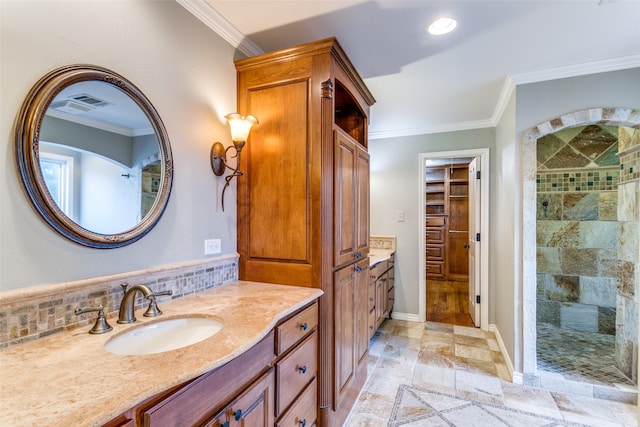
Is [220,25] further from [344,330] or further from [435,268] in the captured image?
[435,268]

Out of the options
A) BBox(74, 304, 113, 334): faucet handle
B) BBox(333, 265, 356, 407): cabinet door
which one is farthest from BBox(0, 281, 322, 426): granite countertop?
BBox(333, 265, 356, 407): cabinet door

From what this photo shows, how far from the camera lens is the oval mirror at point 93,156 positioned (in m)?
1.00

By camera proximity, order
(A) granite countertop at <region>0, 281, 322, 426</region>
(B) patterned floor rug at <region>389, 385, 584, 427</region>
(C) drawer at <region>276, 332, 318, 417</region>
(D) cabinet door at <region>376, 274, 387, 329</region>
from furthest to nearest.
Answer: (D) cabinet door at <region>376, 274, 387, 329</region>
(B) patterned floor rug at <region>389, 385, 584, 427</region>
(C) drawer at <region>276, 332, 318, 417</region>
(A) granite countertop at <region>0, 281, 322, 426</region>

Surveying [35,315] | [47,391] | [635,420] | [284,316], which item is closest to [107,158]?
[35,315]

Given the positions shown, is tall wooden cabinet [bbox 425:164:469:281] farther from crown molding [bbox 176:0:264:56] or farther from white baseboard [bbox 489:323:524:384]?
crown molding [bbox 176:0:264:56]

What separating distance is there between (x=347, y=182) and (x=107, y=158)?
129 cm

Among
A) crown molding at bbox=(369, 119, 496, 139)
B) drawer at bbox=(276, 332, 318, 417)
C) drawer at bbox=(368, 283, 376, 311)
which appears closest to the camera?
drawer at bbox=(276, 332, 318, 417)

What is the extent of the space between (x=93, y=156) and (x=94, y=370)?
831 millimetres

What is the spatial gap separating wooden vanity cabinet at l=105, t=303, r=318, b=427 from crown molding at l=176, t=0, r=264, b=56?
1.67 m

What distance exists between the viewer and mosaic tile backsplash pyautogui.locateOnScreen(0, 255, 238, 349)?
93 cm

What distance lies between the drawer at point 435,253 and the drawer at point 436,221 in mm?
458

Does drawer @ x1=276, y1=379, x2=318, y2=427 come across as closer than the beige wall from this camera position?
No

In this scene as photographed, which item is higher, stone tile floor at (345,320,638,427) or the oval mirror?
the oval mirror

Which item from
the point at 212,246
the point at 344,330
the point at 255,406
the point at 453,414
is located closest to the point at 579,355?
the point at 453,414
